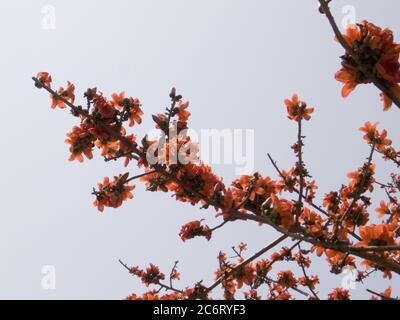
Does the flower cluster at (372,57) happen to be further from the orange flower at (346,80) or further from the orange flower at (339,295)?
the orange flower at (339,295)

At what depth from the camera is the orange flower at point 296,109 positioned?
383 centimetres

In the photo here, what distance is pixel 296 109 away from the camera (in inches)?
152

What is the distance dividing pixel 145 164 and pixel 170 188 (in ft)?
1.12

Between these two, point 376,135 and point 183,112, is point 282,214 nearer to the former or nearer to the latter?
point 183,112

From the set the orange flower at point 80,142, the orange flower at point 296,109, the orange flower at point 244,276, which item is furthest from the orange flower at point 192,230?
the orange flower at point 296,109

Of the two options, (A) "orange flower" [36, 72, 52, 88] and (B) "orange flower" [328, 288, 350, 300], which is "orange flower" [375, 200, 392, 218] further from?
(A) "orange flower" [36, 72, 52, 88]

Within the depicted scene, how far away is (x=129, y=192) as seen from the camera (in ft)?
11.7

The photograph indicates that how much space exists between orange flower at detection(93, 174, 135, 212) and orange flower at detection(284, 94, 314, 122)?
1.89 metres

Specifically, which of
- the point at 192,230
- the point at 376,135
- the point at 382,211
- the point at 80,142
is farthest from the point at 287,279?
the point at 80,142

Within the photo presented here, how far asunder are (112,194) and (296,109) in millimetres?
2127

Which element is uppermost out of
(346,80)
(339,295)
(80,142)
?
(80,142)

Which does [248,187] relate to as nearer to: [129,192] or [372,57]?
[129,192]

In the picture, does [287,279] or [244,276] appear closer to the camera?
[244,276]
